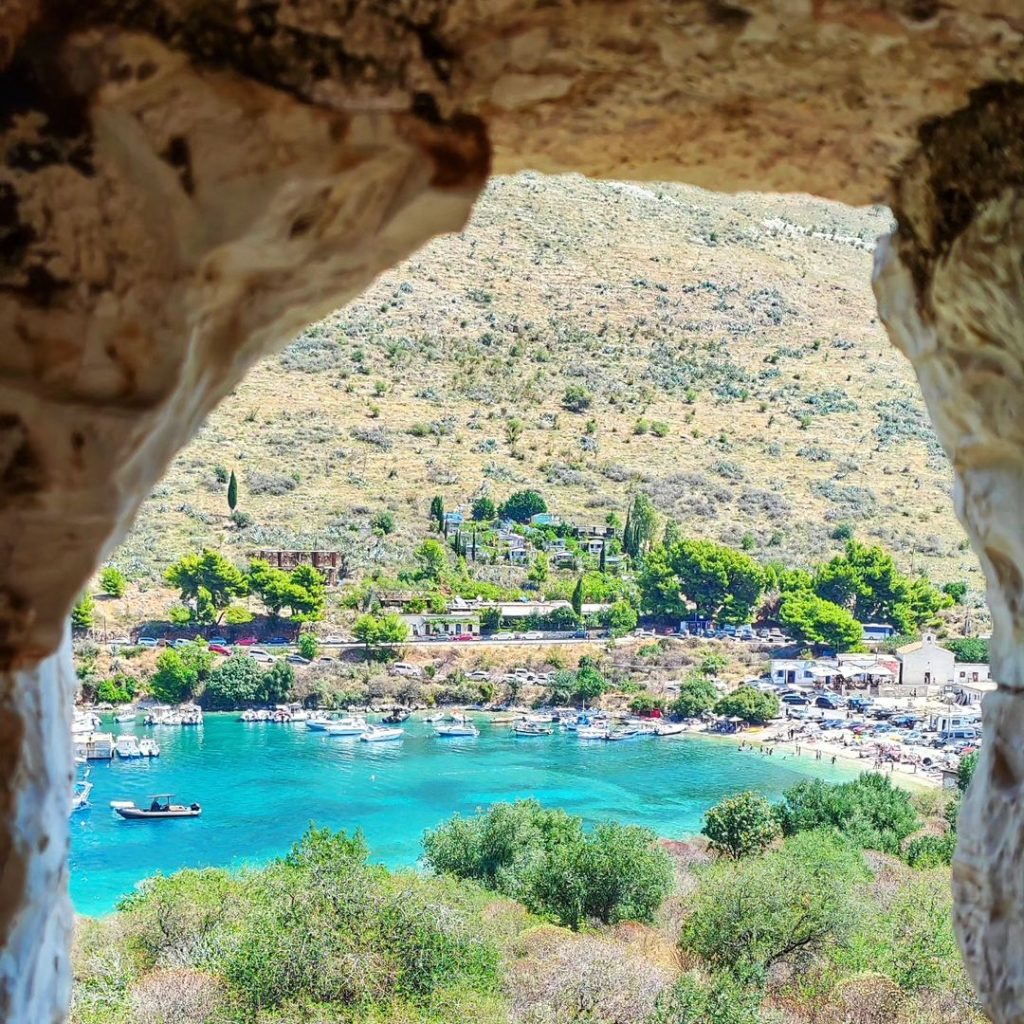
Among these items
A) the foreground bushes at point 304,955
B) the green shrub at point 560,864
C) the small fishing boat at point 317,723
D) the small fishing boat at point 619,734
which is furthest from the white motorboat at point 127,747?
the foreground bushes at point 304,955

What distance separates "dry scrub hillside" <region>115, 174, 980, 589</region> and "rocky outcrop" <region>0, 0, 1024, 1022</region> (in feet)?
87.6

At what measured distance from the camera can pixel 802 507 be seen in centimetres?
3288

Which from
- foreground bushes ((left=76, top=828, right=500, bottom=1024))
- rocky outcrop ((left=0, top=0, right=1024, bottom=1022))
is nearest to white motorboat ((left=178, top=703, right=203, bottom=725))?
foreground bushes ((left=76, top=828, right=500, bottom=1024))

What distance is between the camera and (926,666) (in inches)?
995

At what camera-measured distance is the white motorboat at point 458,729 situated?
2394 cm

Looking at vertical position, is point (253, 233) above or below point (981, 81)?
below

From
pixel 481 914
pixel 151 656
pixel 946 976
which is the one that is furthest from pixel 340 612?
pixel 946 976

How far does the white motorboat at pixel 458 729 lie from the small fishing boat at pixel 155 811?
571 cm

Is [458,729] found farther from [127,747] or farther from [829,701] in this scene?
[829,701]

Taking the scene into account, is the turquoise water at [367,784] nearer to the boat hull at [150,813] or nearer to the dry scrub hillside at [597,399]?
the boat hull at [150,813]

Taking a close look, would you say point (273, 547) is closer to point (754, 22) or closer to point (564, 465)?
point (564, 465)

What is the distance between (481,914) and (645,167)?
8.87 metres

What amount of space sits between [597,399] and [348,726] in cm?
1498

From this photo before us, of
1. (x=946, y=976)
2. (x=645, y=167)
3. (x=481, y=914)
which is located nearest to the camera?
(x=645, y=167)
